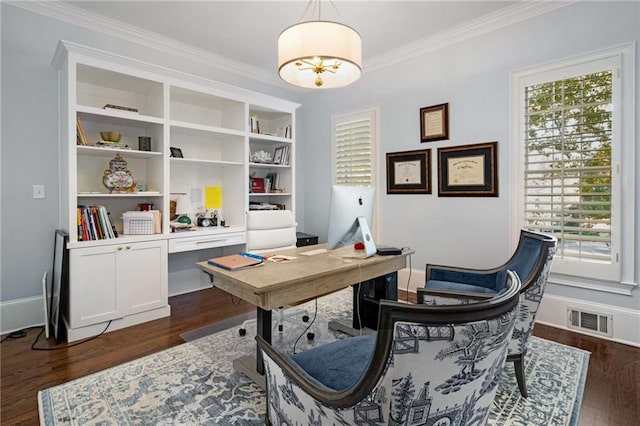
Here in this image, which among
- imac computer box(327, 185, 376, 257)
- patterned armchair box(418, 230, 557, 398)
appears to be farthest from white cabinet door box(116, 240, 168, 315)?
patterned armchair box(418, 230, 557, 398)

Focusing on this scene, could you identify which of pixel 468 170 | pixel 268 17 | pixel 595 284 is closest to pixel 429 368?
pixel 595 284

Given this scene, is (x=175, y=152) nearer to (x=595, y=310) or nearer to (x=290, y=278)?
(x=290, y=278)

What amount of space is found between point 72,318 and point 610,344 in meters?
4.18

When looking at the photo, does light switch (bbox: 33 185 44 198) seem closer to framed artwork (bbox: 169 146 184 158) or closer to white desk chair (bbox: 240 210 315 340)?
framed artwork (bbox: 169 146 184 158)

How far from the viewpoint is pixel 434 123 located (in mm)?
3592

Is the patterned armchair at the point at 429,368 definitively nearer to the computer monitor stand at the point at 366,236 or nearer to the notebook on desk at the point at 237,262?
the notebook on desk at the point at 237,262

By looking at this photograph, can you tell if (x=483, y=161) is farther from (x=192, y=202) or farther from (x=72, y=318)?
(x=72, y=318)

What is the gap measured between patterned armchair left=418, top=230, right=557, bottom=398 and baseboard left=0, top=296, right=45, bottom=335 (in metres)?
3.23

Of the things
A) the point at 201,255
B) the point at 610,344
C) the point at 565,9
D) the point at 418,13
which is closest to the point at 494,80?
the point at 565,9

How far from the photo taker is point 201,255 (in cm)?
399

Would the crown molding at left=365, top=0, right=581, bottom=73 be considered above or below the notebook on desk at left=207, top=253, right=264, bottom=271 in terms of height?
above

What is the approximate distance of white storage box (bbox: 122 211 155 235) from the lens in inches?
119

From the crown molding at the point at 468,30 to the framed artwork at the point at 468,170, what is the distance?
43.7 inches

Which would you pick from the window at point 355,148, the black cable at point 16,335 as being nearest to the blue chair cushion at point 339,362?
the black cable at point 16,335
